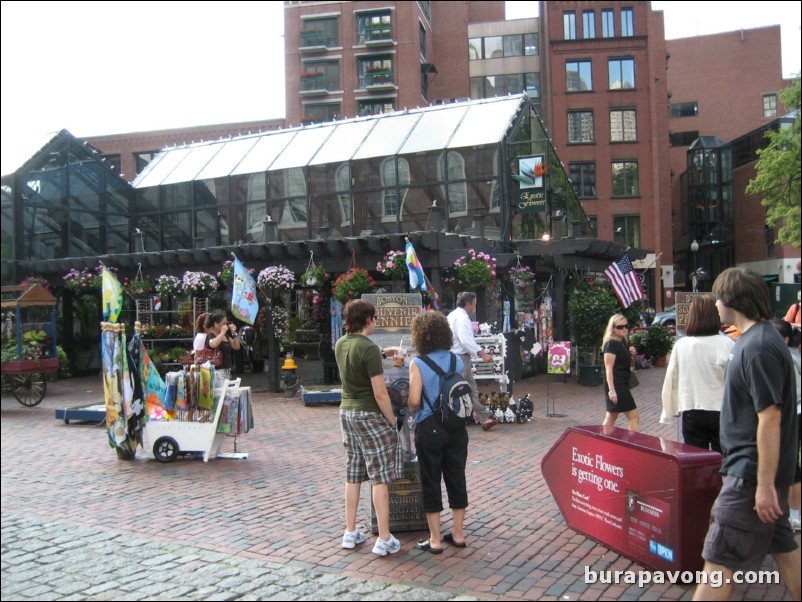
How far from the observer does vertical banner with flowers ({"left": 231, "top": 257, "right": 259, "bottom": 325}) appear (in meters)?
11.7

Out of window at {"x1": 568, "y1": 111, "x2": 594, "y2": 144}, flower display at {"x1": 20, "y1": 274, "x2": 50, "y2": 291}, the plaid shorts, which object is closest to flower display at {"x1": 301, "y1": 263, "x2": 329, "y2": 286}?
flower display at {"x1": 20, "y1": 274, "x2": 50, "y2": 291}

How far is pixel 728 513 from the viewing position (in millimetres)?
3352

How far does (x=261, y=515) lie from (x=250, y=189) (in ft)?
43.4

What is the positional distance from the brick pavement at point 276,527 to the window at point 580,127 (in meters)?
34.3

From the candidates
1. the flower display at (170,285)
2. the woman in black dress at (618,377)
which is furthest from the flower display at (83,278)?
the woman in black dress at (618,377)

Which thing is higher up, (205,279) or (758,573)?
(205,279)

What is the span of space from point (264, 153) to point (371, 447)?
49.1 ft

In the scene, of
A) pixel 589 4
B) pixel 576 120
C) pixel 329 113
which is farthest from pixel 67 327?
pixel 589 4

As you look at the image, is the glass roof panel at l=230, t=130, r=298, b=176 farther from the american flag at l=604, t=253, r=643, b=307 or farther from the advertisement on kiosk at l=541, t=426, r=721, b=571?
the advertisement on kiosk at l=541, t=426, r=721, b=571

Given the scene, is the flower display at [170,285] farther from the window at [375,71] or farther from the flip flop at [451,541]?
the window at [375,71]

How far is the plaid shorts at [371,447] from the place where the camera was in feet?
16.1

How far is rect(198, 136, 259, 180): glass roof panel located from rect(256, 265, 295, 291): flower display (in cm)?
544

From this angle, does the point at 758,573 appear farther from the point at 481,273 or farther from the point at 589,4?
the point at 589,4

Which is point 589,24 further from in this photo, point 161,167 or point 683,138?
point 161,167
